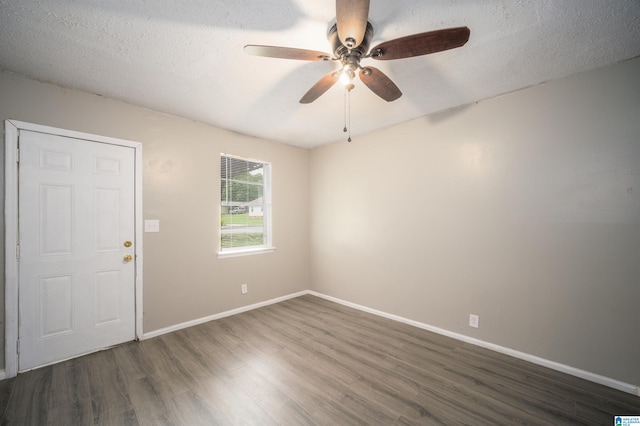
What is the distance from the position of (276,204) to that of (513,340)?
3.39 metres

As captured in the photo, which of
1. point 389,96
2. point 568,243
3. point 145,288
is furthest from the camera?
point 145,288

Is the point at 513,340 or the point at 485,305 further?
the point at 485,305

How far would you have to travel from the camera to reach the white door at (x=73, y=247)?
2.12 meters

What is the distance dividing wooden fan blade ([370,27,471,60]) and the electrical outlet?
257cm

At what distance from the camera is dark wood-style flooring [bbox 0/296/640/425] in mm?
1636

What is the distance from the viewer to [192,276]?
304 centimetres

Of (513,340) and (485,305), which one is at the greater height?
(485,305)

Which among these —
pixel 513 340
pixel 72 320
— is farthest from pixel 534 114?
pixel 72 320

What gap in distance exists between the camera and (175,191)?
116 inches

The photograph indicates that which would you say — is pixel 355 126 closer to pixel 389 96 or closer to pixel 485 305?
pixel 389 96

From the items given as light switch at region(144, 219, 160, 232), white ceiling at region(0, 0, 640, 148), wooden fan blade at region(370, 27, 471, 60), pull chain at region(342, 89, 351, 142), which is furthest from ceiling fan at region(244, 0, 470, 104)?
light switch at region(144, 219, 160, 232)

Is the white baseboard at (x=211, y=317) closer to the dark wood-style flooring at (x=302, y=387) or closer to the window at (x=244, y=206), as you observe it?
the dark wood-style flooring at (x=302, y=387)

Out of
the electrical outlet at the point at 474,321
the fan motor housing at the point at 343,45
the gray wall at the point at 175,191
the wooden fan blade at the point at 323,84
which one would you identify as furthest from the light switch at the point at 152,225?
the electrical outlet at the point at 474,321

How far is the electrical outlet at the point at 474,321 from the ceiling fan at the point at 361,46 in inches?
97.3
